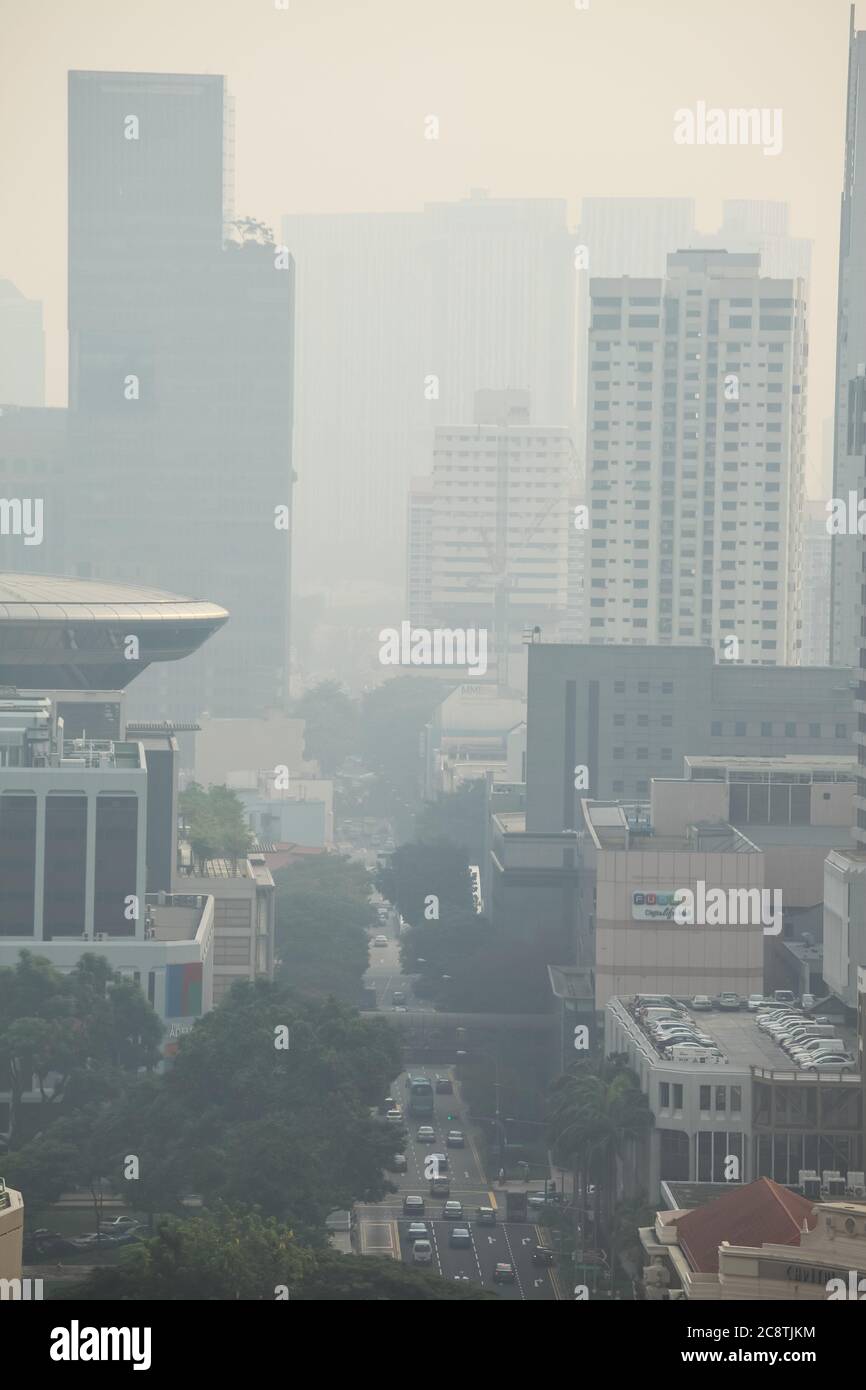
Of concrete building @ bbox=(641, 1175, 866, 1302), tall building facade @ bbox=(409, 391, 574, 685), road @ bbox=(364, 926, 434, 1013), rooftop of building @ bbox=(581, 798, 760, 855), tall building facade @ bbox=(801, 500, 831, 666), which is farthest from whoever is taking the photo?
tall building facade @ bbox=(409, 391, 574, 685)

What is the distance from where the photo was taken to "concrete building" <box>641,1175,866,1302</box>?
18.2m

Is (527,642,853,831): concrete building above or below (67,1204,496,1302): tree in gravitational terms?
above

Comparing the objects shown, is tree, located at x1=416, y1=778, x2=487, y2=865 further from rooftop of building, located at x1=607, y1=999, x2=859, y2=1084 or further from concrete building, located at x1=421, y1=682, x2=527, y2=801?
rooftop of building, located at x1=607, y1=999, x2=859, y2=1084

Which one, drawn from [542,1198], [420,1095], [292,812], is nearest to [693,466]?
[292,812]

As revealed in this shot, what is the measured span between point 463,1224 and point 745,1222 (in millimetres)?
12300

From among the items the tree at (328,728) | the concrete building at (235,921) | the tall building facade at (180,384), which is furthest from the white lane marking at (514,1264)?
the tall building facade at (180,384)

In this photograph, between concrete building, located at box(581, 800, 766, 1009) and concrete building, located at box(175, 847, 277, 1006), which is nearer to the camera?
concrete building, located at box(581, 800, 766, 1009)

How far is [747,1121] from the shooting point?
27656mm

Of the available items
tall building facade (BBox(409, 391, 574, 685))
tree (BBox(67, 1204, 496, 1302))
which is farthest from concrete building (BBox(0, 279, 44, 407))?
tree (BBox(67, 1204, 496, 1302))

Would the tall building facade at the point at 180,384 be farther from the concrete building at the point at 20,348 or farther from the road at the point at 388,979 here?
the road at the point at 388,979

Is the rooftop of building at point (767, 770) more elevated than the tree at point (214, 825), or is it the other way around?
the rooftop of building at point (767, 770)

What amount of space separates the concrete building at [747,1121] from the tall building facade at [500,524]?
358 feet

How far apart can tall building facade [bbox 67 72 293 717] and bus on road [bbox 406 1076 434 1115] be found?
80.7 m

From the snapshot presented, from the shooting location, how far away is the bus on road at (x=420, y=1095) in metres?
40.5
